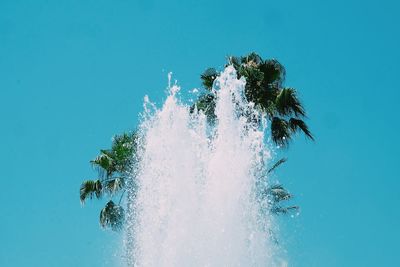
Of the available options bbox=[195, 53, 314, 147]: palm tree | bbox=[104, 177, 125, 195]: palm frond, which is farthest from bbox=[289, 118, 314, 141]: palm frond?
bbox=[104, 177, 125, 195]: palm frond

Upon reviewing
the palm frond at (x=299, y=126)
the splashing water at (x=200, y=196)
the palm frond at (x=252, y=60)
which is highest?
the palm frond at (x=252, y=60)

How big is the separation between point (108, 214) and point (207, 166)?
211 inches

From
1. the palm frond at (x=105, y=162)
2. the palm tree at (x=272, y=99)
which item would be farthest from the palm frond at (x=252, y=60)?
the palm frond at (x=105, y=162)

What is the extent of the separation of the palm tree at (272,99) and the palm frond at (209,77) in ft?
2.05

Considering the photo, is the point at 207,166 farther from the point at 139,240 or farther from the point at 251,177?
the point at 139,240

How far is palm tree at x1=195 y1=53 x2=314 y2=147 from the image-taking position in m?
19.1

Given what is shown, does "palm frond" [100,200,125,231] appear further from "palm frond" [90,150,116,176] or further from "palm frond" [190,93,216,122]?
"palm frond" [190,93,216,122]

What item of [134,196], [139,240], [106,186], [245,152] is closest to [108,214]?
[106,186]

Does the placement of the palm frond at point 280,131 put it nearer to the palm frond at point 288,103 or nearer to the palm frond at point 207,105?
the palm frond at point 288,103

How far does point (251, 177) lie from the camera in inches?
613

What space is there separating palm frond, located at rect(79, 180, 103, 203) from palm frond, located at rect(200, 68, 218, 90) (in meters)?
4.28

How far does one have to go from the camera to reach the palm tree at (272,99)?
62.6ft

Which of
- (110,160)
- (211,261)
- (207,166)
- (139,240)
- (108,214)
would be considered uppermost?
(110,160)

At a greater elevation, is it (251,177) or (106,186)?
(106,186)
